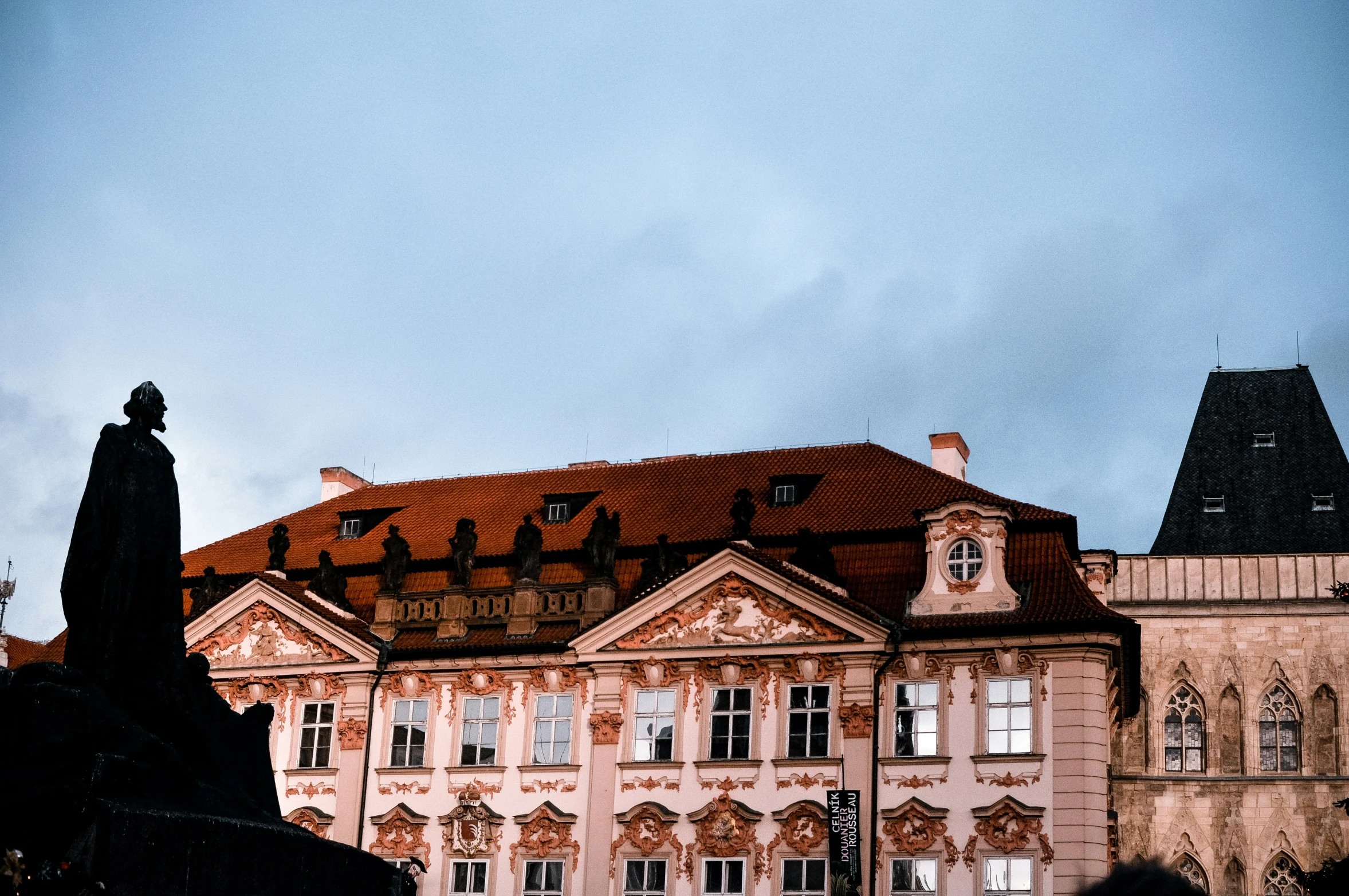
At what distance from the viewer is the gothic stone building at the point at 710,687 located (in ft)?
108

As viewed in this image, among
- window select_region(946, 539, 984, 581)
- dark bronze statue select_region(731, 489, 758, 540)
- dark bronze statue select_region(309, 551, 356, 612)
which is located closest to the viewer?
window select_region(946, 539, 984, 581)

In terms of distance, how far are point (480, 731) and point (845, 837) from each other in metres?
8.49

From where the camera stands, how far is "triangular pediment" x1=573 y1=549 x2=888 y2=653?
113 feet

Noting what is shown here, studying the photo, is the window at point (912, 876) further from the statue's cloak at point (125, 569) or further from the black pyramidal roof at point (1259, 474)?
the statue's cloak at point (125, 569)

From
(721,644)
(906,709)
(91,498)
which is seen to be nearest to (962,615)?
(906,709)

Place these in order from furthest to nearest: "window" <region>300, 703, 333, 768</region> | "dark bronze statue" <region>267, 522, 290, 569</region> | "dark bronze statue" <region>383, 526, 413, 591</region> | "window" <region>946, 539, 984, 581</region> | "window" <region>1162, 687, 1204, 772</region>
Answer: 1. "window" <region>1162, 687, 1204, 772</region>
2. "dark bronze statue" <region>267, 522, 290, 569</region>
3. "dark bronze statue" <region>383, 526, 413, 591</region>
4. "window" <region>300, 703, 333, 768</region>
5. "window" <region>946, 539, 984, 581</region>

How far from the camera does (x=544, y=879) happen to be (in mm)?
35219

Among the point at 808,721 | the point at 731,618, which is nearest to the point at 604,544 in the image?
the point at 731,618

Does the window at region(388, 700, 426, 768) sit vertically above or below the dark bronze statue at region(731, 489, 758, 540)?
below

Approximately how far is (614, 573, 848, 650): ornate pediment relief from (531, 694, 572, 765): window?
6.02ft

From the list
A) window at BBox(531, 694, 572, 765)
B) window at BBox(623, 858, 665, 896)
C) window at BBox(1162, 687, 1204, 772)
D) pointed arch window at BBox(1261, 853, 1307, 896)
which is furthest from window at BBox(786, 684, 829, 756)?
pointed arch window at BBox(1261, 853, 1307, 896)

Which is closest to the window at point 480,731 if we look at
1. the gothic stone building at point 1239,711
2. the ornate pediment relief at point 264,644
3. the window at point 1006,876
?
the ornate pediment relief at point 264,644

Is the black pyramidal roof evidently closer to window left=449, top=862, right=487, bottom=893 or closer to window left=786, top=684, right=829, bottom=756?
window left=786, top=684, right=829, bottom=756

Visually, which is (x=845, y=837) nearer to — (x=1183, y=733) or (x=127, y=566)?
(x=1183, y=733)
